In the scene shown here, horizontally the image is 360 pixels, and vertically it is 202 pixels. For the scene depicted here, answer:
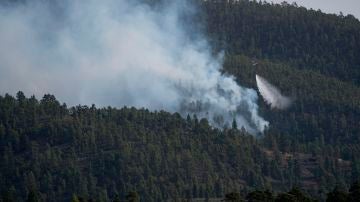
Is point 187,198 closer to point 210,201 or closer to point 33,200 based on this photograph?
point 210,201

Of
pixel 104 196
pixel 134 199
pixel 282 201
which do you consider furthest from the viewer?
pixel 104 196

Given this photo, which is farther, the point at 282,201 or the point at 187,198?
the point at 187,198

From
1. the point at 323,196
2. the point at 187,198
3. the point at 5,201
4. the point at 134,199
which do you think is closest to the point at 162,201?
the point at 187,198

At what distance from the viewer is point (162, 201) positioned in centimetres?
19988

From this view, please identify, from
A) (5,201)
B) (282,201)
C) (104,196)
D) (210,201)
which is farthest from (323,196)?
(282,201)

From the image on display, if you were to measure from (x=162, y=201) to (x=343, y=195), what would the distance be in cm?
6912

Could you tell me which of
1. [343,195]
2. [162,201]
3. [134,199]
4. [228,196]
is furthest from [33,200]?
[162,201]

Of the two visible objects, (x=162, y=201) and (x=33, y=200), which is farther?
(x=162, y=201)

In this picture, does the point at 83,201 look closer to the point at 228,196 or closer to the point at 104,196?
the point at 228,196

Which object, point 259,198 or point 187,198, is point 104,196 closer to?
point 187,198

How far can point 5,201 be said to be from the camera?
15675 centimetres

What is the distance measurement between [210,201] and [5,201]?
4934cm

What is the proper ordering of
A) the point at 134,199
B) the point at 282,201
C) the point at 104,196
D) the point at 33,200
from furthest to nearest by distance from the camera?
the point at 104,196 → the point at 33,200 → the point at 134,199 → the point at 282,201

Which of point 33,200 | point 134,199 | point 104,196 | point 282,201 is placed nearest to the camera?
point 282,201
